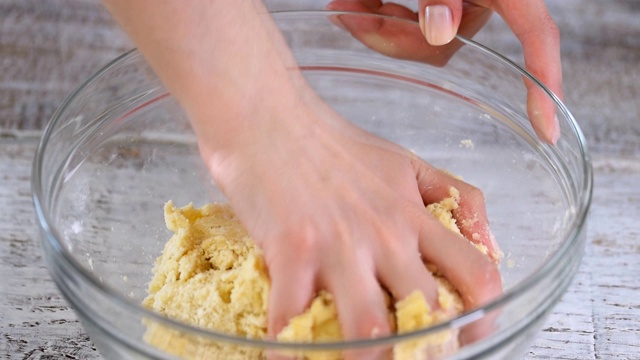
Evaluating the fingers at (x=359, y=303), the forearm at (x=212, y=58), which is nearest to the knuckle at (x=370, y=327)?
the fingers at (x=359, y=303)

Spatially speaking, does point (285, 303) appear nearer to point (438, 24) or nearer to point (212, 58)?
point (212, 58)

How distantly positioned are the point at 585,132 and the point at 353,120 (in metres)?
0.43

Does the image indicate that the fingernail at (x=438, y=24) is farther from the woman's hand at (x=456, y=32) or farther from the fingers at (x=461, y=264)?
the fingers at (x=461, y=264)

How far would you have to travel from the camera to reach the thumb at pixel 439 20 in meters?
0.92

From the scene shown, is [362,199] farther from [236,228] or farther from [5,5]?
[5,5]

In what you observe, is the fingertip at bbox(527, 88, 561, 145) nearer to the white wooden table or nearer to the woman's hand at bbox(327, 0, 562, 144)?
the woman's hand at bbox(327, 0, 562, 144)

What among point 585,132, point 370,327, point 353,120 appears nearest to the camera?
point 370,327

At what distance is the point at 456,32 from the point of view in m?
0.97

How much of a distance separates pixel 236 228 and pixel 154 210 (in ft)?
0.65

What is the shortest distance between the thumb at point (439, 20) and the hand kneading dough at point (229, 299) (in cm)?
17

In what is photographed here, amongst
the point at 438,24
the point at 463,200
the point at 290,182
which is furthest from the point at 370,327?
the point at 438,24

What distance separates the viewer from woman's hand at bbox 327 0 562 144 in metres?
0.91

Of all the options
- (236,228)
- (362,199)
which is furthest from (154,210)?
(362,199)

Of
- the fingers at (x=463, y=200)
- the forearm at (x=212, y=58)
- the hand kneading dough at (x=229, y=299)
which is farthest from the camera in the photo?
the fingers at (x=463, y=200)
